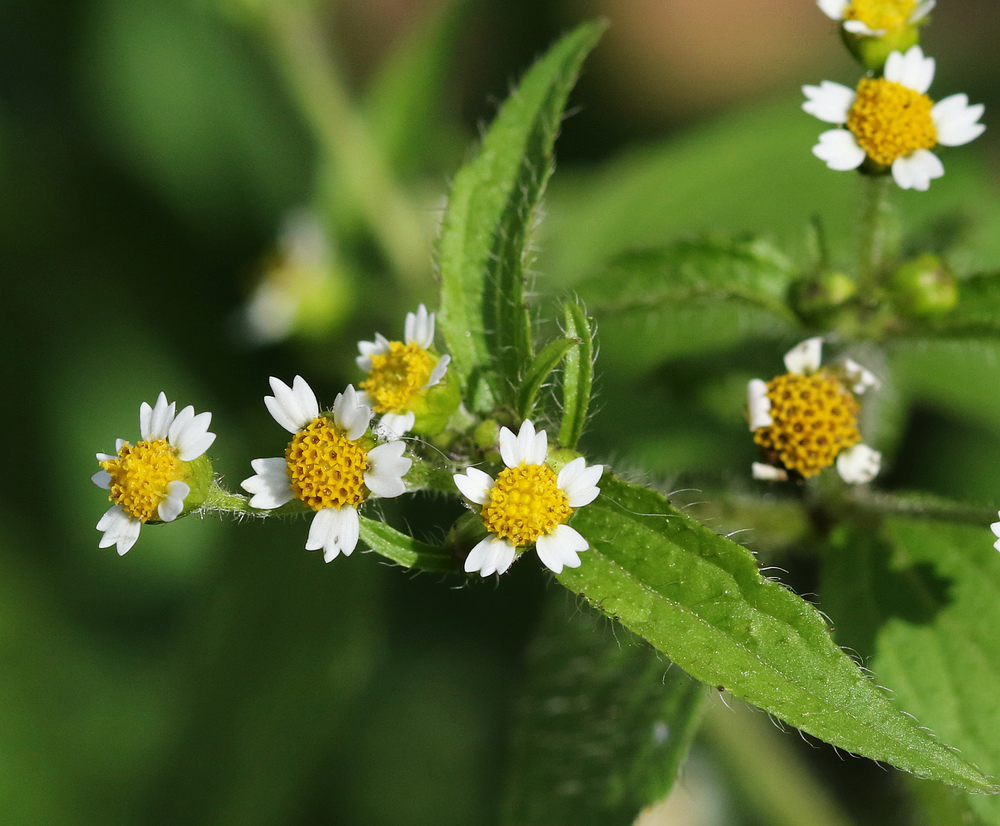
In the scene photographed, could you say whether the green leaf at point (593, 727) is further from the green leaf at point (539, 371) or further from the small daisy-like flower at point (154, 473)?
the small daisy-like flower at point (154, 473)

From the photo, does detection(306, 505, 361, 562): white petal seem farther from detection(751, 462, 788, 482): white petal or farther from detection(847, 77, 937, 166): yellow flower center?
detection(847, 77, 937, 166): yellow flower center

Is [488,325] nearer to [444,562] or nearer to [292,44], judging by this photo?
[444,562]

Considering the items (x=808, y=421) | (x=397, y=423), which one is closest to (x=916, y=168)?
(x=808, y=421)

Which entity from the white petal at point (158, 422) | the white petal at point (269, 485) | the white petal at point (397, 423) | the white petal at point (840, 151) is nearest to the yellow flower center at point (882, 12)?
the white petal at point (840, 151)

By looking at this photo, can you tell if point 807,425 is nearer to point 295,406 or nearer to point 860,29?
point 860,29

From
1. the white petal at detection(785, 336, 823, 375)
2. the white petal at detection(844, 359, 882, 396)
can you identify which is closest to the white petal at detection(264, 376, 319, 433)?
the white petal at detection(785, 336, 823, 375)

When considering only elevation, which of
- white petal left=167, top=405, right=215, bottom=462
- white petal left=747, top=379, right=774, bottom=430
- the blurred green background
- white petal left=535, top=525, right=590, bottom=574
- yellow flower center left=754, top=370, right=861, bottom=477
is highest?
white petal left=167, top=405, right=215, bottom=462

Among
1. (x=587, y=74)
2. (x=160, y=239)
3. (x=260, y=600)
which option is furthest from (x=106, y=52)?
(x=260, y=600)
